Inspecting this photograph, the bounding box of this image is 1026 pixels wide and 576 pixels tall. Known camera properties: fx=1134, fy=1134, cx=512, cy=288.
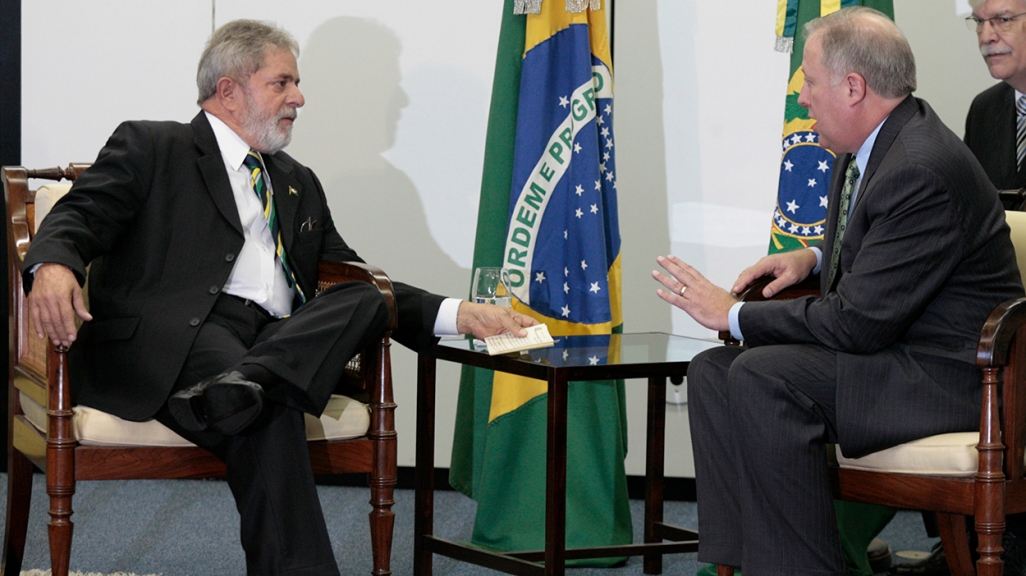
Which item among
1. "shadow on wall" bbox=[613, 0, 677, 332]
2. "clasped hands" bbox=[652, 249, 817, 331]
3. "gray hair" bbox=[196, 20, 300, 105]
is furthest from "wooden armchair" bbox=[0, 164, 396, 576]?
"shadow on wall" bbox=[613, 0, 677, 332]

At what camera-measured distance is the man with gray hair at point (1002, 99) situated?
3340 millimetres

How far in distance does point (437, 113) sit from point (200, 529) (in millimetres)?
1744

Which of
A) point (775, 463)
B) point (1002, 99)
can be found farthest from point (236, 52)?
point (1002, 99)

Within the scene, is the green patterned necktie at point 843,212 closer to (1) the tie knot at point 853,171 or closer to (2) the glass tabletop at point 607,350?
(1) the tie knot at point 853,171

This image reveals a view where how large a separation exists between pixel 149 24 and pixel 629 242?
2.00 meters

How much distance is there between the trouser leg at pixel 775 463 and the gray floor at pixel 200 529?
2.93 ft

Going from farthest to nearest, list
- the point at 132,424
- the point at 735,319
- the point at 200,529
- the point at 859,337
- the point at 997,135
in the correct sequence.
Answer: the point at 200,529, the point at 997,135, the point at 735,319, the point at 132,424, the point at 859,337

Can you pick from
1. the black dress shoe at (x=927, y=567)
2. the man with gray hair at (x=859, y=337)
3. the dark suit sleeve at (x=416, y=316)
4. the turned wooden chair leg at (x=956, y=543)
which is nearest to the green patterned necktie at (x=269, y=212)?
the dark suit sleeve at (x=416, y=316)

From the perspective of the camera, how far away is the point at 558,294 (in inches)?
139

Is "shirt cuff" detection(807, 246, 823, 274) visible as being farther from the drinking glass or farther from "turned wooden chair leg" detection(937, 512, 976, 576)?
the drinking glass

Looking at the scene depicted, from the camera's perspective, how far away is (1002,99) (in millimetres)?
3500

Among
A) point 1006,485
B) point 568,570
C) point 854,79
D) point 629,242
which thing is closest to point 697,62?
point 629,242

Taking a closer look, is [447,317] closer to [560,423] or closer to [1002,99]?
[560,423]

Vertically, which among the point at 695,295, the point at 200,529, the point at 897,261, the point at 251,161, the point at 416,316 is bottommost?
the point at 200,529
